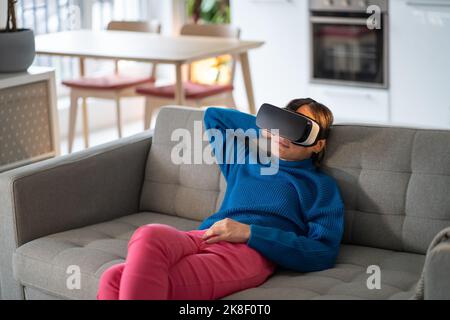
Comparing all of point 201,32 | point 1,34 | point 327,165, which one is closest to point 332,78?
point 201,32

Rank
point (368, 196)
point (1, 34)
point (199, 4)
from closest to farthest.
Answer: point (368, 196) → point (1, 34) → point (199, 4)

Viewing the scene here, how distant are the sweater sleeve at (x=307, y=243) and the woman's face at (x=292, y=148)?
204mm

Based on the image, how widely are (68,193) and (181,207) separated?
1.32 feet

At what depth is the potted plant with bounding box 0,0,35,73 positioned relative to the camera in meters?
3.66

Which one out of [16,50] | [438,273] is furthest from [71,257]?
[16,50]

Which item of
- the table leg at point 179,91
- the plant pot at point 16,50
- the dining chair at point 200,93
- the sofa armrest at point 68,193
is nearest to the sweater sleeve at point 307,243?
the sofa armrest at point 68,193

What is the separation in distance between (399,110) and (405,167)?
2.97 m

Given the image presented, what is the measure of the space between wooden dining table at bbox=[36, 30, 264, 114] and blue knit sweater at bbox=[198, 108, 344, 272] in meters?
1.81

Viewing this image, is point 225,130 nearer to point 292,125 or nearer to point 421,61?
point 292,125

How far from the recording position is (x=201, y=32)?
5.35 meters

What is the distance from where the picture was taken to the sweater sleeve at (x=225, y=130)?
9.46ft

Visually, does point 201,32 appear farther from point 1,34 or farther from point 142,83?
point 1,34

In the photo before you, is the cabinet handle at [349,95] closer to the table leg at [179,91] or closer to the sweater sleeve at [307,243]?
the table leg at [179,91]

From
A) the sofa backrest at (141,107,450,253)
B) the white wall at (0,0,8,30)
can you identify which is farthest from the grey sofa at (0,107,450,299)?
the white wall at (0,0,8,30)
